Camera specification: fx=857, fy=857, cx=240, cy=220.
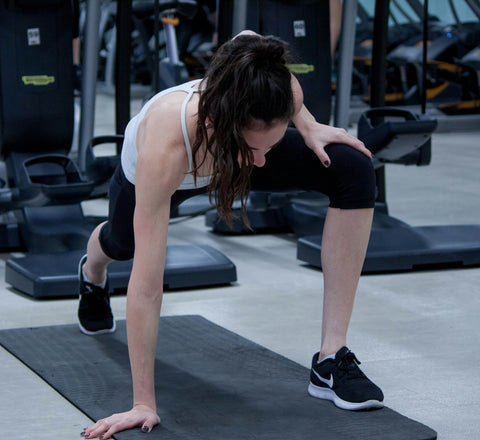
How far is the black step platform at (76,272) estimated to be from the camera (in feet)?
8.96

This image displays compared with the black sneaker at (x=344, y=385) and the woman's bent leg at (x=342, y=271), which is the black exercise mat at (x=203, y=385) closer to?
the black sneaker at (x=344, y=385)

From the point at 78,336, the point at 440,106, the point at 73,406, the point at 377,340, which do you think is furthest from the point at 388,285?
the point at 440,106

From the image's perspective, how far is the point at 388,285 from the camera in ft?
9.75

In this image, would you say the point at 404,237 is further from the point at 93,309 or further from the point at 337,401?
the point at 337,401

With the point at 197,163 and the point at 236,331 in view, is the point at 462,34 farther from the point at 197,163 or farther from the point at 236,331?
the point at 197,163

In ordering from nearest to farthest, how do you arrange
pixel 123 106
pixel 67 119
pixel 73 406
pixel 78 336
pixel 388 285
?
pixel 73 406, pixel 78 336, pixel 388 285, pixel 67 119, pixel 123 106

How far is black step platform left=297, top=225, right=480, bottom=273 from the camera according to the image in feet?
10.2

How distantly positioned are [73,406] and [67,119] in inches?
72.8

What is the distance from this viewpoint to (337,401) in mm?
1831

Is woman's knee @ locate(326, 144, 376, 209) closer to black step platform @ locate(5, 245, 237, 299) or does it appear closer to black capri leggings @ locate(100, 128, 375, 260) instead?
black capri leggings @ locate(100, 128, 375, 260)

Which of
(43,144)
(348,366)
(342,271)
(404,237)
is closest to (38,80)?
(43,144)

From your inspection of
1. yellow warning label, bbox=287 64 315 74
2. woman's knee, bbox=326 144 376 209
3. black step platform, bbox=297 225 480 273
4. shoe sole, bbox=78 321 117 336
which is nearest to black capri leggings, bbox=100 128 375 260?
woman's knee, bbox=326 144 376 209

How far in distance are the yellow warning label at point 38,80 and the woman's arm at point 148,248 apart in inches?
72.0

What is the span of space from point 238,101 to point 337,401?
71 centimetres
